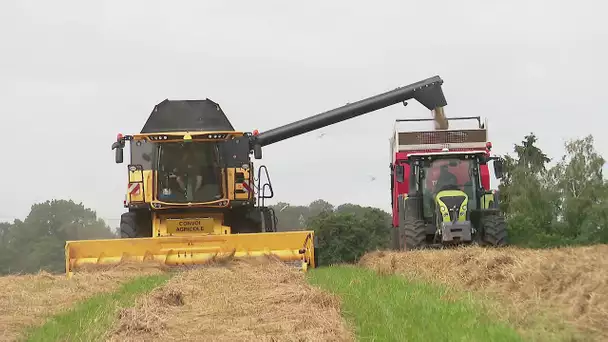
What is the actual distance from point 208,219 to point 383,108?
7.46 metres

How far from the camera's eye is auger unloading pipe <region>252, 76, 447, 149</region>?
20.3 metres

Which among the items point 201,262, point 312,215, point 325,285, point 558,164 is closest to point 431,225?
point 201,262

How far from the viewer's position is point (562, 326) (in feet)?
16.2

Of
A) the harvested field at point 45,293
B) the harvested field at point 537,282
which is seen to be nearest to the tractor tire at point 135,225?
the harvested field at point 45,293

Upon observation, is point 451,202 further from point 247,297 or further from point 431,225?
point 247,297

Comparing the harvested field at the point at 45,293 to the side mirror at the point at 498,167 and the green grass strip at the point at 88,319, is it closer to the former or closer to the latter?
the green grass strip at the point at 88,319

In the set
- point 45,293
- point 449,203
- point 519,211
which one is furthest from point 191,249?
point 519,211

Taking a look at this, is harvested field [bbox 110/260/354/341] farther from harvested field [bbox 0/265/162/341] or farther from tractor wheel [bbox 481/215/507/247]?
tractor wheel [bbox 481/215/507/247]

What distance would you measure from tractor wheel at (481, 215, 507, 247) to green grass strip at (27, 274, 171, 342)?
8.15 metres

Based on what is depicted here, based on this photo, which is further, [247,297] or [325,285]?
[325,285]

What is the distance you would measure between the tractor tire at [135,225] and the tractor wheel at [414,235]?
5220 mm

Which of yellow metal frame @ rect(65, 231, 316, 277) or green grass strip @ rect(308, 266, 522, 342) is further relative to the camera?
yellow metal frame @ rect(65, 231, 316, 277)

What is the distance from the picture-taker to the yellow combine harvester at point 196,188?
1376 centimetres

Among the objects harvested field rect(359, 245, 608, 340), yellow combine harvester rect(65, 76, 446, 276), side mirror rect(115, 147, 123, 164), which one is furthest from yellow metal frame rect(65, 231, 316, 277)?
harvested field rect(359, 245, 608, 340)
